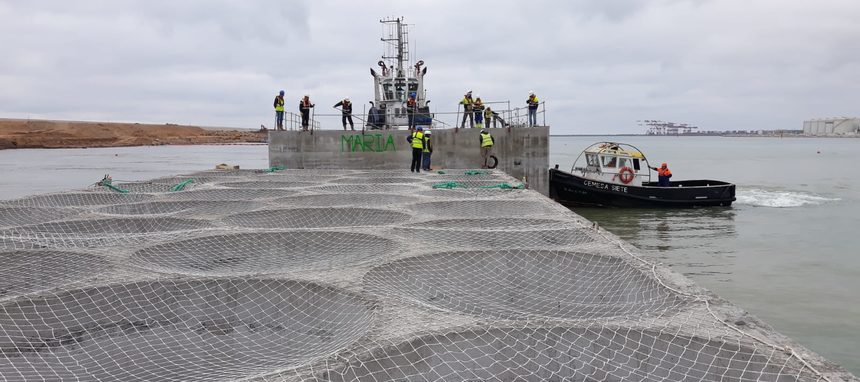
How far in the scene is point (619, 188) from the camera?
23312 millimetres

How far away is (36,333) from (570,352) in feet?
14.6

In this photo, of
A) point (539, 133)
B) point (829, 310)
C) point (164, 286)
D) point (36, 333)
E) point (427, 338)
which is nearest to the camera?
point (427, 338)

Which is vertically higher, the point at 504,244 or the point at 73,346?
the point at 504,244

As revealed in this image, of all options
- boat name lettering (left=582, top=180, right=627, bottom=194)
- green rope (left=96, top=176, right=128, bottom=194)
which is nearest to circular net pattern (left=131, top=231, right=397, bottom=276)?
green rope (left=96, top=176, right=128, bottom=194)

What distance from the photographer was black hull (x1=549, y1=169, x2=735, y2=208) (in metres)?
23.3

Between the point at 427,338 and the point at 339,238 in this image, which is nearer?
the point at 427,338

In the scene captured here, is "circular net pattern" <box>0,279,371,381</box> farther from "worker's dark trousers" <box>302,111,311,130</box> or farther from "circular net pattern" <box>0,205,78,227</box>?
"worker's dark trousers" <box>302,111,311,130</box>

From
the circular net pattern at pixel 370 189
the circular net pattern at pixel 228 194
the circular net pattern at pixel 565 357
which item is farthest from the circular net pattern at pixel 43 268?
the circular net pattern at pixel 370 189

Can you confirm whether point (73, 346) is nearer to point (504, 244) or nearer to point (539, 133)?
point (504, 244)

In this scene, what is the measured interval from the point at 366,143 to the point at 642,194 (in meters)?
11.2

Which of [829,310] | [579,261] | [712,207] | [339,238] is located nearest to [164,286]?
[339,238]

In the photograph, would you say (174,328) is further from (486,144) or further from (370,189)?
(486,144)

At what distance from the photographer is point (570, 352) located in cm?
429

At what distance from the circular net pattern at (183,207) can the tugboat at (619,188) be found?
1612 cm
